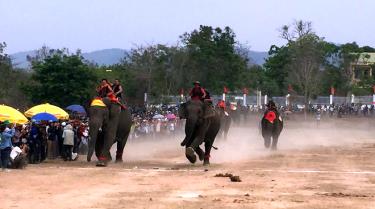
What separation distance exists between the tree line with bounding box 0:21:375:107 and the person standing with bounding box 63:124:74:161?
70.7ft

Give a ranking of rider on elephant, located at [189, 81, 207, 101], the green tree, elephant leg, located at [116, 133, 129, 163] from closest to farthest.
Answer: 1. rider on elephant, located at [189, 81, 207, 101]
2. elephant leg, located at [116, 133, 129, 163]
3. the green tree

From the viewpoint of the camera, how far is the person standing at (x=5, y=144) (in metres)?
18.8

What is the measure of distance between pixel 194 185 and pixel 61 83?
3125 centimetres

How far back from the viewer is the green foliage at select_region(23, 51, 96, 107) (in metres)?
45.4

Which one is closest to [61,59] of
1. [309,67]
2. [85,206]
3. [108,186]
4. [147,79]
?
[147,79]

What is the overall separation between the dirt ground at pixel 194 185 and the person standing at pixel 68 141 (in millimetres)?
944

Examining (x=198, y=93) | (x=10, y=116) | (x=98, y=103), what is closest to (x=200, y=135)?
(x=198, y=93)

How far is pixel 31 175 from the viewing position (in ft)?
57.3

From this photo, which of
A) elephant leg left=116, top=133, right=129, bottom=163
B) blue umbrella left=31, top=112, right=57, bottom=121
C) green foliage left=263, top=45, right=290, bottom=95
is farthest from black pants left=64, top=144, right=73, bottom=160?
green foliage left=263, top=45, right=290, bottom=95

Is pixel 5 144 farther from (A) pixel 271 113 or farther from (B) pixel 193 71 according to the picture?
Answer: (B) pixel 193 71

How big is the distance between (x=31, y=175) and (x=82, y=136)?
8844 mm

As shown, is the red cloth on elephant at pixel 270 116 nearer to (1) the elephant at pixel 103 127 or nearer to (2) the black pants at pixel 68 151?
(1) the elephant at pixel 103 127

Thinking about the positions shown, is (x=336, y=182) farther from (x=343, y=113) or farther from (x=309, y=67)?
(x=309, y=67)

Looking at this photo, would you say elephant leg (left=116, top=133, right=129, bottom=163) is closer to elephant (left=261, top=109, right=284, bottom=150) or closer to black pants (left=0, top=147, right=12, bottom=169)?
black pants (left=0, top=147, right=12, bottom=169)
